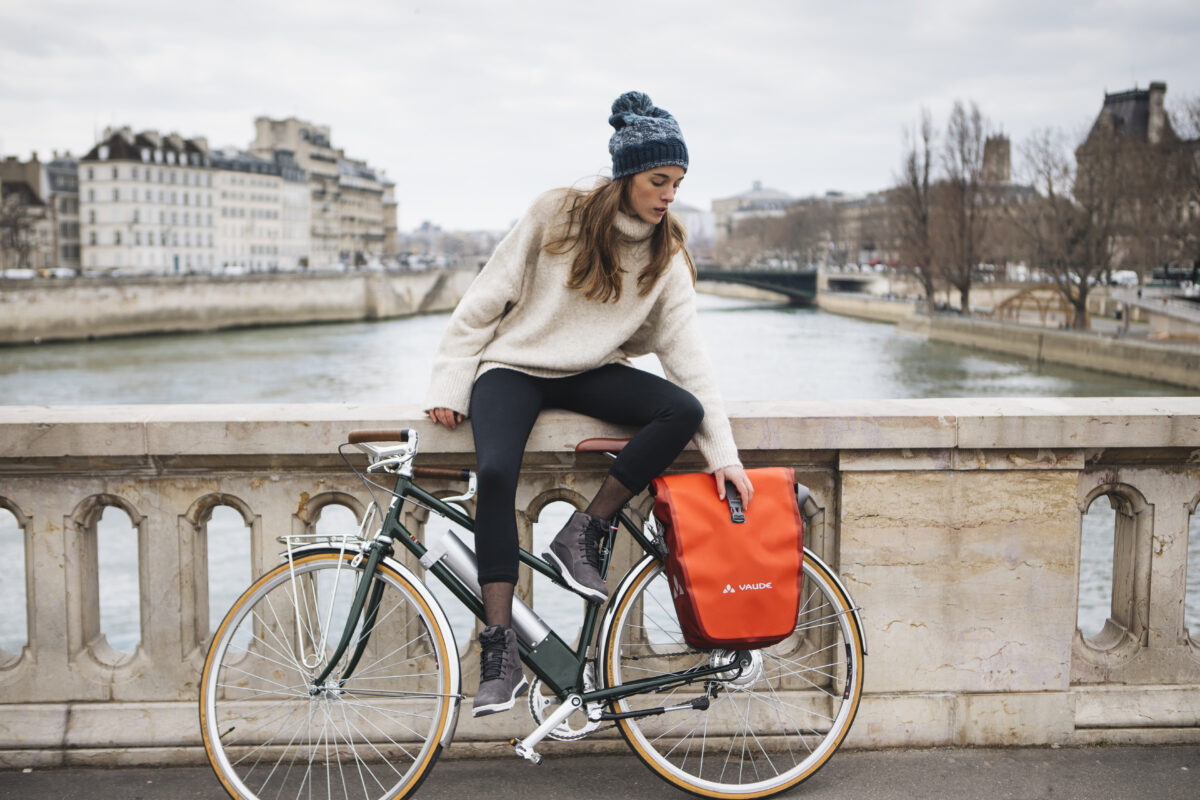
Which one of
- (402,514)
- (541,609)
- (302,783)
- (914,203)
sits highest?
(914,203)

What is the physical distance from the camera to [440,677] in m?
2.49

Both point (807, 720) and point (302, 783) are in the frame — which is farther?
point (807, 720)

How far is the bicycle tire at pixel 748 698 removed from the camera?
2648 millimetres

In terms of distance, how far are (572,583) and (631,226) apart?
→ 0.81m

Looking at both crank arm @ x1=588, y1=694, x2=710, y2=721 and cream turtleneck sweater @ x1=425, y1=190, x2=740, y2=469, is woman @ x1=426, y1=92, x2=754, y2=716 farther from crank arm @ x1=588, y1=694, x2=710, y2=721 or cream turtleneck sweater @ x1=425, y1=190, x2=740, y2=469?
crank arm @ x1=588, y1=694, x2=710, y2=721

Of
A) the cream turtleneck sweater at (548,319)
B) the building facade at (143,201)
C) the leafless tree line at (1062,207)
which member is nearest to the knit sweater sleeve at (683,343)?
the cream turtleneck sweater at (548,319)

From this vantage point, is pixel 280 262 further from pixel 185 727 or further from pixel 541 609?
pixel 185 727

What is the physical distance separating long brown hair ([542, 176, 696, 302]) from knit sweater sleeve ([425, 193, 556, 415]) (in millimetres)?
53

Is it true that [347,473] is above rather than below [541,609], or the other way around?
above

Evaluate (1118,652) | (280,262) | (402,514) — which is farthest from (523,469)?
(280,262)

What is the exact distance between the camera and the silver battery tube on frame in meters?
2.52

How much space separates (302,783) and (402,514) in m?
0.65

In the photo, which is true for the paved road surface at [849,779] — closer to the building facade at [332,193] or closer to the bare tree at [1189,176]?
the bare tree at [1189,176]

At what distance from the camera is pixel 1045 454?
2.96 m
